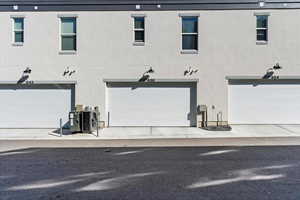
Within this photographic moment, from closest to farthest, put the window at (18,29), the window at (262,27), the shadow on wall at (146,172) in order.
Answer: the shadow on wall at (146,172), the window at (262,27), the window at (18,29)

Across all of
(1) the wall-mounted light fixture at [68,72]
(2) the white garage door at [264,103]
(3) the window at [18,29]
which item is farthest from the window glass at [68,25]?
(2) the white garage door at [264,103]

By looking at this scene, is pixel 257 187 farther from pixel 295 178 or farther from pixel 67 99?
pixel 67 99

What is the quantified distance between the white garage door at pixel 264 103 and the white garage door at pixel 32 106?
9.54 m

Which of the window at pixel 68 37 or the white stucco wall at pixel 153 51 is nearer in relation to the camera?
the white stucco wall at pixel 153 51

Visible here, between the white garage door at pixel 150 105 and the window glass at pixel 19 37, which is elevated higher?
the window glass at pixel 19 37

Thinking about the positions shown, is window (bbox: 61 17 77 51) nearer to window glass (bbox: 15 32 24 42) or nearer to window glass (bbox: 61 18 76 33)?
window glass (bbox: 61 18 76 33)

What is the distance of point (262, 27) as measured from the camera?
15.1 metres

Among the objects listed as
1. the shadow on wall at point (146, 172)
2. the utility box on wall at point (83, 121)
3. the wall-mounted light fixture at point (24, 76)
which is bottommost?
the shadow on wall at point (146, 172)

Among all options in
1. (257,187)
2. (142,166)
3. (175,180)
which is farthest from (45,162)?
(257,187)

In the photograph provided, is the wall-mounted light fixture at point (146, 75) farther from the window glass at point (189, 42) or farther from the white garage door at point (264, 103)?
the white garage door at point (264, 103)

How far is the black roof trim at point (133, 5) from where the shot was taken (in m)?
14.9

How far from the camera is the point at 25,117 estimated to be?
15.1m

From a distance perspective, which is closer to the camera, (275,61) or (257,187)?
(257,187)

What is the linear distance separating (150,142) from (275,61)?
8769 millimetres
